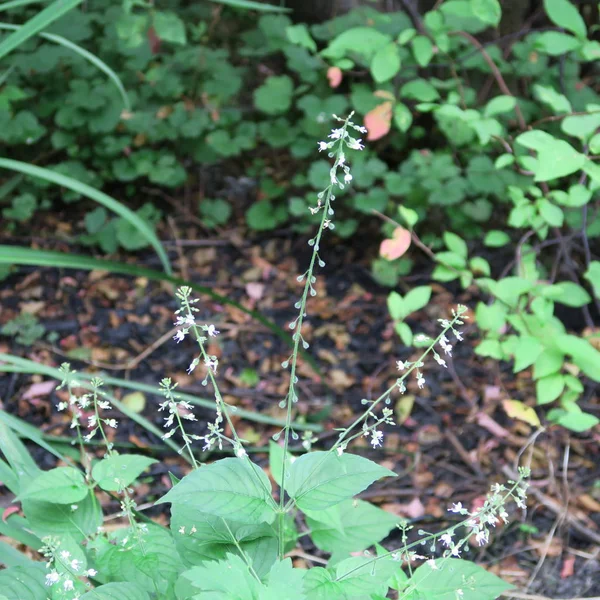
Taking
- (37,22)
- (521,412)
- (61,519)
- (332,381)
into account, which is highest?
(37,22)

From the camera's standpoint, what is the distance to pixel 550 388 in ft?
5.14

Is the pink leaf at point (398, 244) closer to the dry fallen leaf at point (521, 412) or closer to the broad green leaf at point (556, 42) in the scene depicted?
the dry fallen leaf at point (521, 412)

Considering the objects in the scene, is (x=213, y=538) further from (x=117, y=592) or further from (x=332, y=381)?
(x=332, y=381)

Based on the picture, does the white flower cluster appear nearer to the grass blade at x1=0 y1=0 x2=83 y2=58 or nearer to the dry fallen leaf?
the grass blade at x1=0 y1=0 x2=83 y2=58

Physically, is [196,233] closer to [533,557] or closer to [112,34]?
[112,34]

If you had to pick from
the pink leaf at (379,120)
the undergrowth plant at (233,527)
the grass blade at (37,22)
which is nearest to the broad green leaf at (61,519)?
the undergrowth plant at (233,527)

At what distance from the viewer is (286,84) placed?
2.45 metres

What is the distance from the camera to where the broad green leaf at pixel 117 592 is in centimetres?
94

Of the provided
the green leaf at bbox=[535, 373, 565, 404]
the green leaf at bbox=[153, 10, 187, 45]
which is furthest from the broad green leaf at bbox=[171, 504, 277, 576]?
the green leaf at bbox=[153, 10, 187, 45]

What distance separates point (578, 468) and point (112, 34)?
2.05m

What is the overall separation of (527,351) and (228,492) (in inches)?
31.9

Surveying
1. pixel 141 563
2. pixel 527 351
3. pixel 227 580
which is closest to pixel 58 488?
pixel 141 563

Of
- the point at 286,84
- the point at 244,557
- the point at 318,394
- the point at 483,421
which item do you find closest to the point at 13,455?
the point at 244,557

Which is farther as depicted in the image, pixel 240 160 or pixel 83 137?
pixel 240 160
